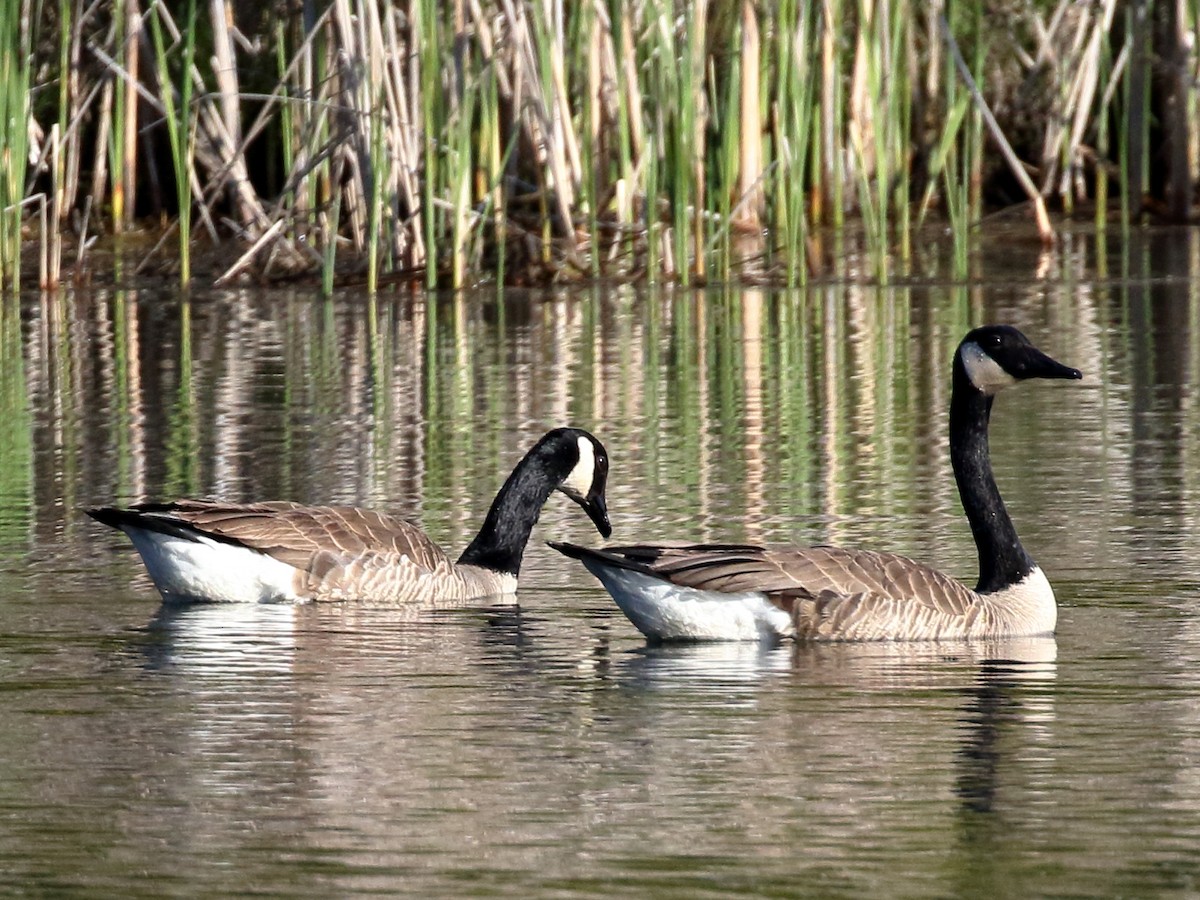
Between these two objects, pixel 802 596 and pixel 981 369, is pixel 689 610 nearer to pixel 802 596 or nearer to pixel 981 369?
pixel 802 596

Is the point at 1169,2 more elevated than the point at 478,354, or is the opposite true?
the point at 1169,2

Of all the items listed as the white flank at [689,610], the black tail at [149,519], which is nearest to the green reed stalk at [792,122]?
the black tail at [149,519]

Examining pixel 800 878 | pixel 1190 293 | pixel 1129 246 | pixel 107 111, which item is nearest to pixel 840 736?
pixel 800 878

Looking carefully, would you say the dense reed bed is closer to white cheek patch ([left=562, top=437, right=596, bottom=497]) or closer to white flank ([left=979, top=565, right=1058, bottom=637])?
white cheek patch ([left=562, top=437, right=596, bottom=497])

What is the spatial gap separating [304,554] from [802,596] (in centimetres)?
216

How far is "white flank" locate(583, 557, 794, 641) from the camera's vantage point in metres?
7.88

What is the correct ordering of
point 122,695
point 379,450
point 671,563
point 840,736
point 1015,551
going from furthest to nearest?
point 379,450 → point 1015,551 → point 671,563 → point 122,695 → point 840,736

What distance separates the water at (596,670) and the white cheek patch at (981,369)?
2.74ft

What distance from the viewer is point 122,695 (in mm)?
7004

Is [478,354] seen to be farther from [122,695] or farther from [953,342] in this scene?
[122,695]

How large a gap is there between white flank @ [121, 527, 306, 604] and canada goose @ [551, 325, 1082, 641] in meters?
1.64

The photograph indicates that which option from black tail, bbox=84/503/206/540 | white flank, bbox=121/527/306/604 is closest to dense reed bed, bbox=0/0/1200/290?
white flank, bbox=121/527/306/604

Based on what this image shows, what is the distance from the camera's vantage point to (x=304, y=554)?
905 cm

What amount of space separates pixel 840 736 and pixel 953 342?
1055 centimetres
